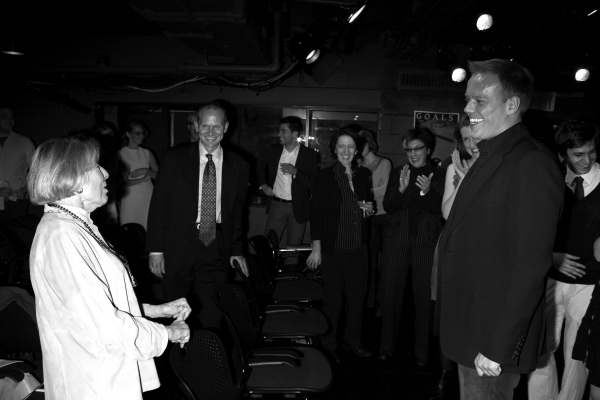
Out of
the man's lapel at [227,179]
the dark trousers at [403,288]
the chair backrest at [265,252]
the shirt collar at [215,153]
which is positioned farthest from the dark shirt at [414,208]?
the shirt collar at [215,153]

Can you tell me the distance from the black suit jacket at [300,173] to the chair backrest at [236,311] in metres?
2.60

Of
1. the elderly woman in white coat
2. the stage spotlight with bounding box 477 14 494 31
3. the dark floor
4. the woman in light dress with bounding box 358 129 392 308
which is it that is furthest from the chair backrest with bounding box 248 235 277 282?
the stage spotlight with bounding box 477 14 494 31

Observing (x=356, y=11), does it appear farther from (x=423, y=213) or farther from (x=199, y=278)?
(x=199, y=278)

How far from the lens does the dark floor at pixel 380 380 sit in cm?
289

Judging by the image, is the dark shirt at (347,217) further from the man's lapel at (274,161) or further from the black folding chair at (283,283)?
the man's lapel at (274,161)

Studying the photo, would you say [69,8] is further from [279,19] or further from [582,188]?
[582,188]

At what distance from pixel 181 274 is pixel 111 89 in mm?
4467

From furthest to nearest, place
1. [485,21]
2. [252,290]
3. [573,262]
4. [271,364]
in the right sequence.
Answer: [485,21] < [252,290] < [573,262] < [271,364]

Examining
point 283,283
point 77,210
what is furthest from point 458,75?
point 77,210

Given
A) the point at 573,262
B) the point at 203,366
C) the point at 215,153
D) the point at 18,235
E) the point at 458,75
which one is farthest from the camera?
the point at 458,75

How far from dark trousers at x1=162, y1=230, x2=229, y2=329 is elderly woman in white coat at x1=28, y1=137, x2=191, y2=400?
4.33 feet

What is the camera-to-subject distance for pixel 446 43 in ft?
17.6

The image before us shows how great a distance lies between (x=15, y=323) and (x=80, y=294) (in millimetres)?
1155

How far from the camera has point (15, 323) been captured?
82.3 inches
